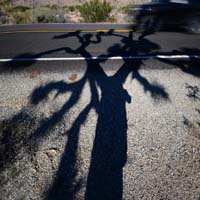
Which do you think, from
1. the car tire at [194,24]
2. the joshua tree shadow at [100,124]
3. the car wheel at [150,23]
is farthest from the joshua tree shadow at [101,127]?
the car tire at [194,24]

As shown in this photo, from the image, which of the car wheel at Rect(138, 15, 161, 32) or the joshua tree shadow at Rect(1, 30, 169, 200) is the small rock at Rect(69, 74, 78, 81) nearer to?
the joshua tree shadow at Rect(1, 30, 169, 200)

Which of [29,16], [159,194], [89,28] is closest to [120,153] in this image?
[159,194]

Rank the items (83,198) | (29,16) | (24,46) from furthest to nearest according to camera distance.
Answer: (29,16), (24,46), (83,198)

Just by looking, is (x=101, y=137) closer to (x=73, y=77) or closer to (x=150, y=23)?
(x=73, y=77)

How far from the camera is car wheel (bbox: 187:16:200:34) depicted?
330 inches

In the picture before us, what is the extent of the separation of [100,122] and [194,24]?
7.12 metres

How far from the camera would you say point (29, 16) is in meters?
12.9

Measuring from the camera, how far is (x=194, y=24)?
8484 mm

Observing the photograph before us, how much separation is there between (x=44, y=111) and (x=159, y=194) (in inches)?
115

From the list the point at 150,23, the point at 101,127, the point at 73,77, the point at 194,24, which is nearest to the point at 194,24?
the point at 194,24

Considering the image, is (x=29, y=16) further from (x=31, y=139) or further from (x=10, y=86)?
(x=31, y=139)

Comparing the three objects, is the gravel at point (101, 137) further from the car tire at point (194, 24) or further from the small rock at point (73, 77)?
the car tire at point (194, 24)

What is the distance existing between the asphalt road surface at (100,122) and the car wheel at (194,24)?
1.43 metres

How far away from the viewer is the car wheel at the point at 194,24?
8391 millimetres
